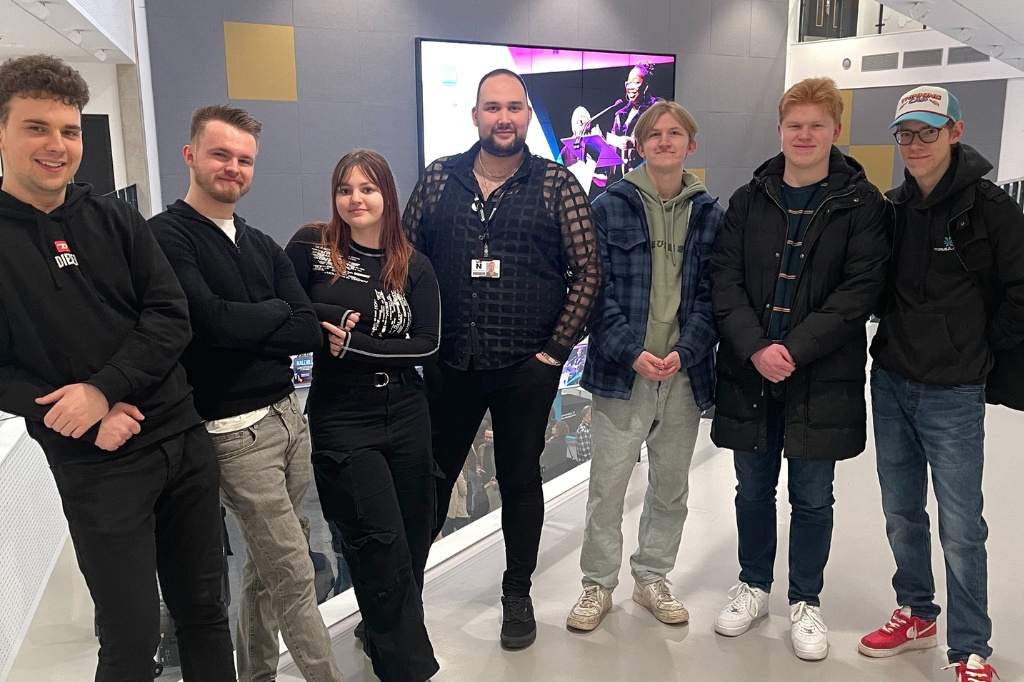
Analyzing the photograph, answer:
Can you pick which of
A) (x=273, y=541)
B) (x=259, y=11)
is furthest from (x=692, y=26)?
(x=273, y=541)

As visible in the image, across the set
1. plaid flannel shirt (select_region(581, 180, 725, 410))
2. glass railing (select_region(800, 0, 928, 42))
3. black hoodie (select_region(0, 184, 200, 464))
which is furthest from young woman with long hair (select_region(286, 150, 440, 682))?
glass railing (select_region(800, 0, 928, 42))

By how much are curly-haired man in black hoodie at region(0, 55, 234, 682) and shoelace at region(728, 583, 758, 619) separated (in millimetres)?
1691

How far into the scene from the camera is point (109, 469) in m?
1.52

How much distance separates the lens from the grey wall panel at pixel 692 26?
25.0ft

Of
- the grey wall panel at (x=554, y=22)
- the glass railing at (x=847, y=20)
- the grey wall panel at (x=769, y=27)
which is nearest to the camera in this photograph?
the grey wall panel at (x=554, y=22)

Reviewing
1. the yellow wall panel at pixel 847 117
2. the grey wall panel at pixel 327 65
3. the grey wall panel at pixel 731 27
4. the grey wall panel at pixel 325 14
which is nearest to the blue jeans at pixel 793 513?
the grey wall panel at pixel 327 65

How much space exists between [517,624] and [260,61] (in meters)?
4.61

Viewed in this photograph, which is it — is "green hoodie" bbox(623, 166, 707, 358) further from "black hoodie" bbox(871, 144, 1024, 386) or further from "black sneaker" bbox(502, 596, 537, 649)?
"black sneaker" bbox(502, 596, 537, 649)

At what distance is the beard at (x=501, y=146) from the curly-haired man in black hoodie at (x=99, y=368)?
1009 mm

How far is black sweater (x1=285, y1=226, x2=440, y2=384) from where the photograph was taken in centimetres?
201

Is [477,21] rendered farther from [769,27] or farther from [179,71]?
[769,27]

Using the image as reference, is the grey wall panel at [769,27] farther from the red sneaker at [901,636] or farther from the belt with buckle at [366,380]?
the belt with buckle at [366,380]

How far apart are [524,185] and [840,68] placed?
7.85 meters

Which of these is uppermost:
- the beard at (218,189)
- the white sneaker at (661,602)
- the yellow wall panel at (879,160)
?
the yellow wall panel at (879,160)
